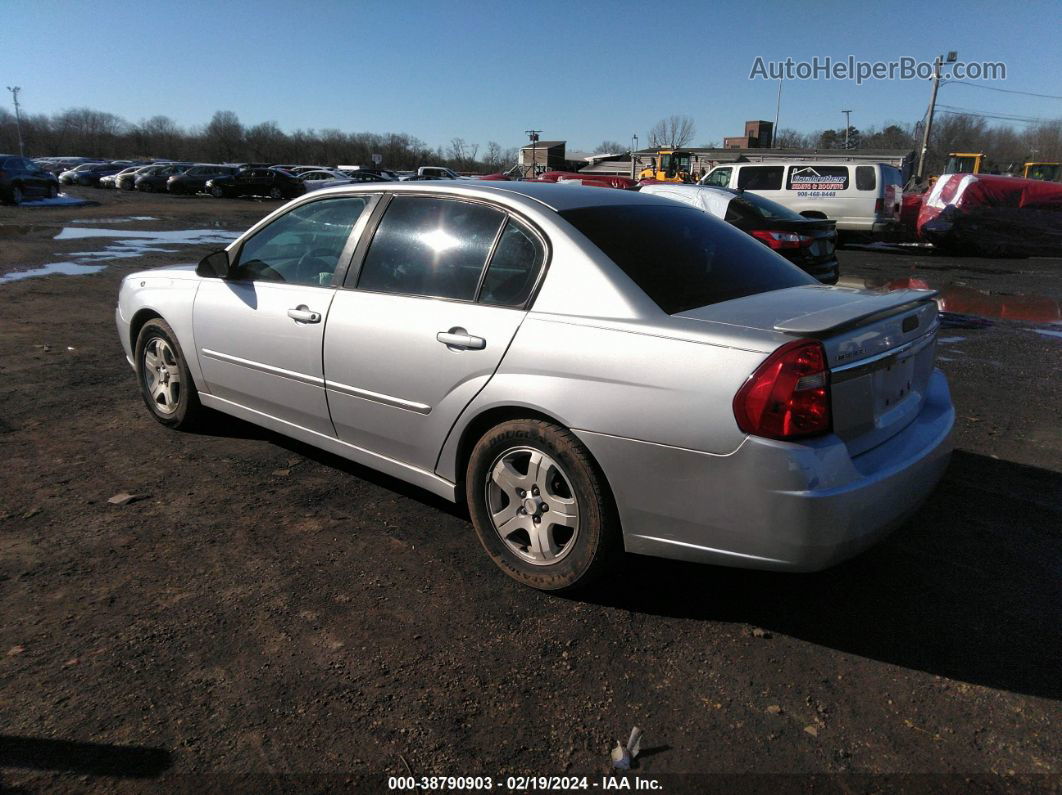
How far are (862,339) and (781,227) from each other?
796cm

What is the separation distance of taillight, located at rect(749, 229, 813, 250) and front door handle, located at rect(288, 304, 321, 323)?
7192 mm

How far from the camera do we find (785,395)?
2.45m

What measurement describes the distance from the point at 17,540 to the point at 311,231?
207 centimetres

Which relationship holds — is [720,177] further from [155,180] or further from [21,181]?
[155,180]

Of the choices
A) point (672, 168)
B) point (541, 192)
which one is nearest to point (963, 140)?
point (672, 168)

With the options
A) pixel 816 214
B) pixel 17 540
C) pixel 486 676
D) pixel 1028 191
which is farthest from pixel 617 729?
pixel 1028 191

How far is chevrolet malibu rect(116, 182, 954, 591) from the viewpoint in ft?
8.25

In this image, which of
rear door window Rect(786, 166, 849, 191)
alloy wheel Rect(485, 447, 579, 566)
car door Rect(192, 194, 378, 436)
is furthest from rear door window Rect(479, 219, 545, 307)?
rear door window Rect(786, 166, 849, 191)

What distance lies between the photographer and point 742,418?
2.48 meters

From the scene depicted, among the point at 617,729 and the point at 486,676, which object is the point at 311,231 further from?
the point at 617,729

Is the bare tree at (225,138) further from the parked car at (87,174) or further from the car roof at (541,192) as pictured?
the car roof at (541,192)

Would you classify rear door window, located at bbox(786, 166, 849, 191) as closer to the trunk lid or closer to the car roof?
the car roof

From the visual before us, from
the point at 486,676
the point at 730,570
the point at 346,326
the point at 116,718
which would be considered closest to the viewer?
the point at 116,718

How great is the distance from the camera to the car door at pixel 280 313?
12.6ft
